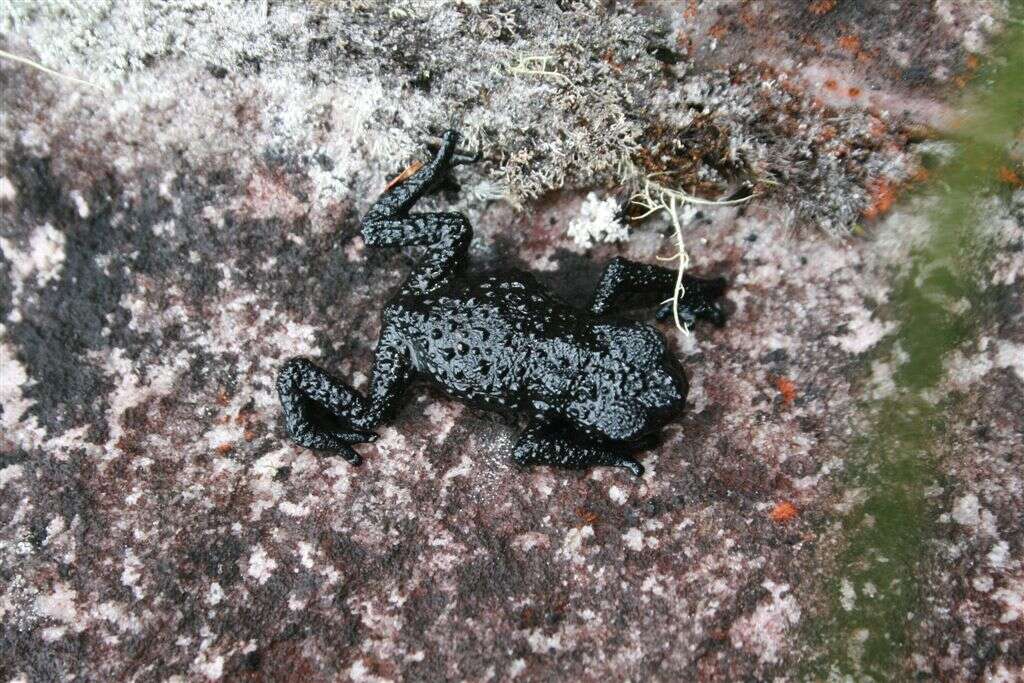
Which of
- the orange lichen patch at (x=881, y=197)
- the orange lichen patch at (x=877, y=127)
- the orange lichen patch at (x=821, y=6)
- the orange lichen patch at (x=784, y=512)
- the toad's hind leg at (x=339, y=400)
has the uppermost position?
the orange lichen patch at (x=821, y=6)

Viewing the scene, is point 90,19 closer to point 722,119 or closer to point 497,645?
point 722,119

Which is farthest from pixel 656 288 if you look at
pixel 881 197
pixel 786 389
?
pixel 881 197

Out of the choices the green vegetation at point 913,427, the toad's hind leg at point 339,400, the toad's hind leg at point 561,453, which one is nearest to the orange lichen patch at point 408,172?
the toad's hind leg at point 339,400

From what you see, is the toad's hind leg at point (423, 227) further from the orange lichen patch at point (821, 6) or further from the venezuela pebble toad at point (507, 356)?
the orange lichen patch at point (821, 6)

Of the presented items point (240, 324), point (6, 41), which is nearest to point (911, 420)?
point (240, 324)

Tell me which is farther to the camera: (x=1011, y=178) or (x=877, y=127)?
(x=877, y=127)

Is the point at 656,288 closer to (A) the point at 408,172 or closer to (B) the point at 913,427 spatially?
(A) the point at 408,172
